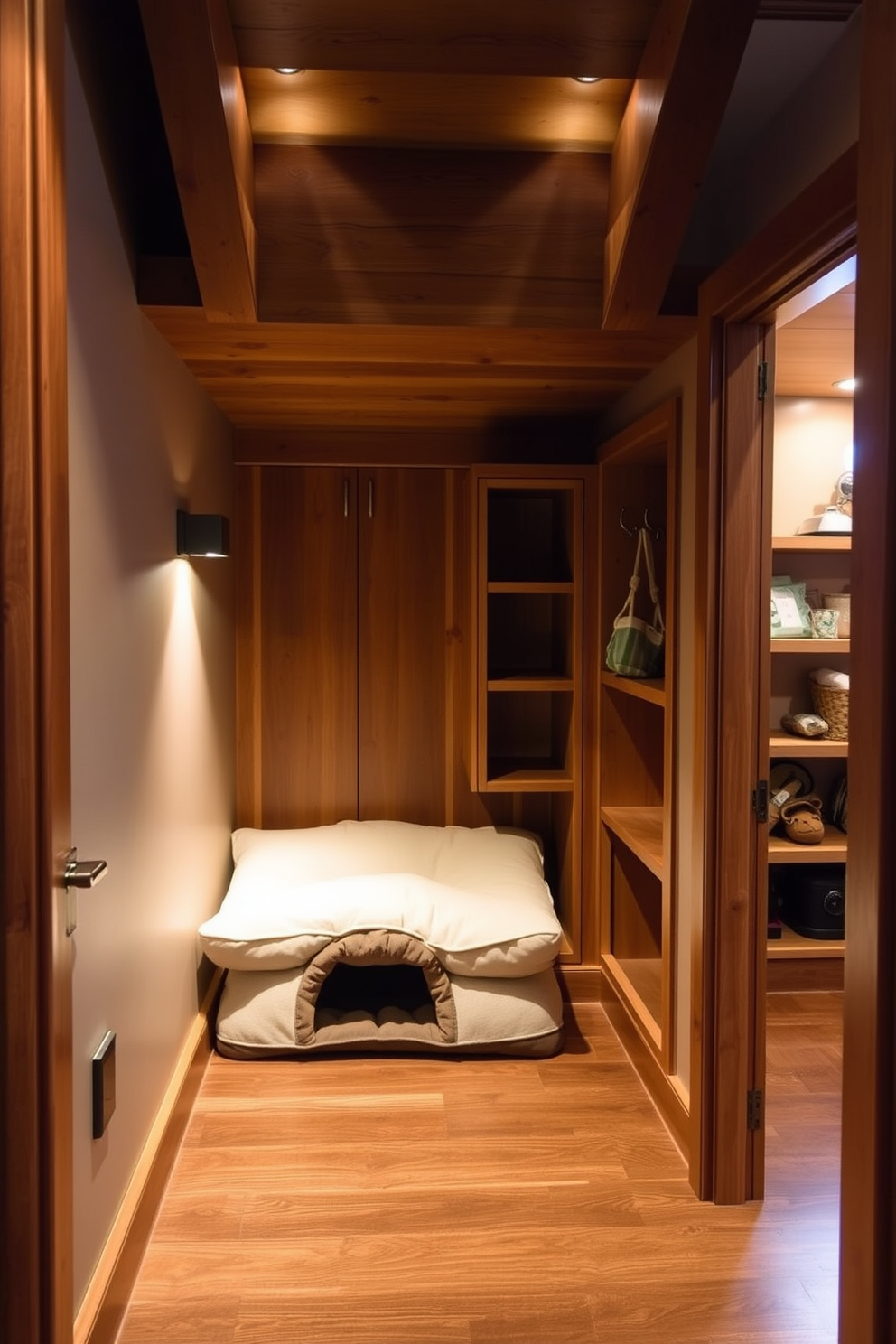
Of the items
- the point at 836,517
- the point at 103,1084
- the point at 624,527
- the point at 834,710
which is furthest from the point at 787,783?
the point at 103,1084

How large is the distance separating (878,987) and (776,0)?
1970mm

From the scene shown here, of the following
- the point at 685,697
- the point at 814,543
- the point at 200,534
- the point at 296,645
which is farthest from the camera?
the point at 296,645

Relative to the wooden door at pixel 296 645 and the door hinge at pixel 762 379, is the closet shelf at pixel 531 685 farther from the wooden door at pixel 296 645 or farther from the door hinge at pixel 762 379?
the door hinge at pixel 762 379

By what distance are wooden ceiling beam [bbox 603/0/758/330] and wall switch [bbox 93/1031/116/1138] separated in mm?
1950

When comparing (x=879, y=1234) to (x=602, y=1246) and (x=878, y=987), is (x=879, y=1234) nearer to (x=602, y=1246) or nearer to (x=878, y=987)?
(x=878, y=987)

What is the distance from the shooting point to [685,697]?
8.04 feet

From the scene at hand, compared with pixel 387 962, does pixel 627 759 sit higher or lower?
higher

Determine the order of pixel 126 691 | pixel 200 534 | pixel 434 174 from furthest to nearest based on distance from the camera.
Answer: pixel 200 534 < pixel 434 174 < pixel 126 691

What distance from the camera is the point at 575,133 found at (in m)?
2.11

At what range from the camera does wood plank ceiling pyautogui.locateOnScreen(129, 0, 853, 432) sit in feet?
5.71

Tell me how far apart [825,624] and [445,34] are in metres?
2.53

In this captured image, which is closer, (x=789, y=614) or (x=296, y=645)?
(x=789, y=614)

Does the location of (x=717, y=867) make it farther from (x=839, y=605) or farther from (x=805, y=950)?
(x=839, y=605)

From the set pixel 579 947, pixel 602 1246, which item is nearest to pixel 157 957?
pixel 602 1246
